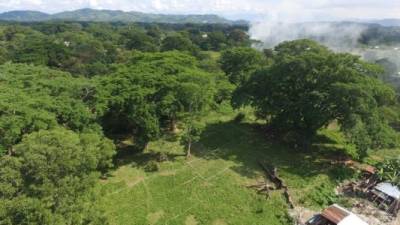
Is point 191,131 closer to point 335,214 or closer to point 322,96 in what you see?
point 322,96

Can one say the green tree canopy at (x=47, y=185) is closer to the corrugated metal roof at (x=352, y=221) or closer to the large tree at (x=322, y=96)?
the corrugated metal roof at (x=352, y=221)

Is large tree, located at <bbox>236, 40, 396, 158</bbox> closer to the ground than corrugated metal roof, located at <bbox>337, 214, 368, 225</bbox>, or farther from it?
farther from it

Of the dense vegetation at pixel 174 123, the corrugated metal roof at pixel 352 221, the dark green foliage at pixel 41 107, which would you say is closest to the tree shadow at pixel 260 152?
the dense vegetation at pixel 174 123

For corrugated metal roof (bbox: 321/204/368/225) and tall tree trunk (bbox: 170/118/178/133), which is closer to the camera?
corrugated metal roof (bbox: 321/204/368/225)

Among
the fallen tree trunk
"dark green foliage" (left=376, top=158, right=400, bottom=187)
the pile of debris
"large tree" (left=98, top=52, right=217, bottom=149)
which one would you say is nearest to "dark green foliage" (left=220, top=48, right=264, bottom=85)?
"large tree" (left=98, top=52, right=217, bottom=149)

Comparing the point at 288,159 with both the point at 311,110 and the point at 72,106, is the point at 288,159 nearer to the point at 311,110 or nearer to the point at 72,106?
the point at 311,110

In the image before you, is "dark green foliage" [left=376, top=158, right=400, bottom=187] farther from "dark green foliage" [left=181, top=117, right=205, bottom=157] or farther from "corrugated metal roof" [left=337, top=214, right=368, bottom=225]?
"dark green foliage" [left=181, top=117, right=205, bottom=157]
